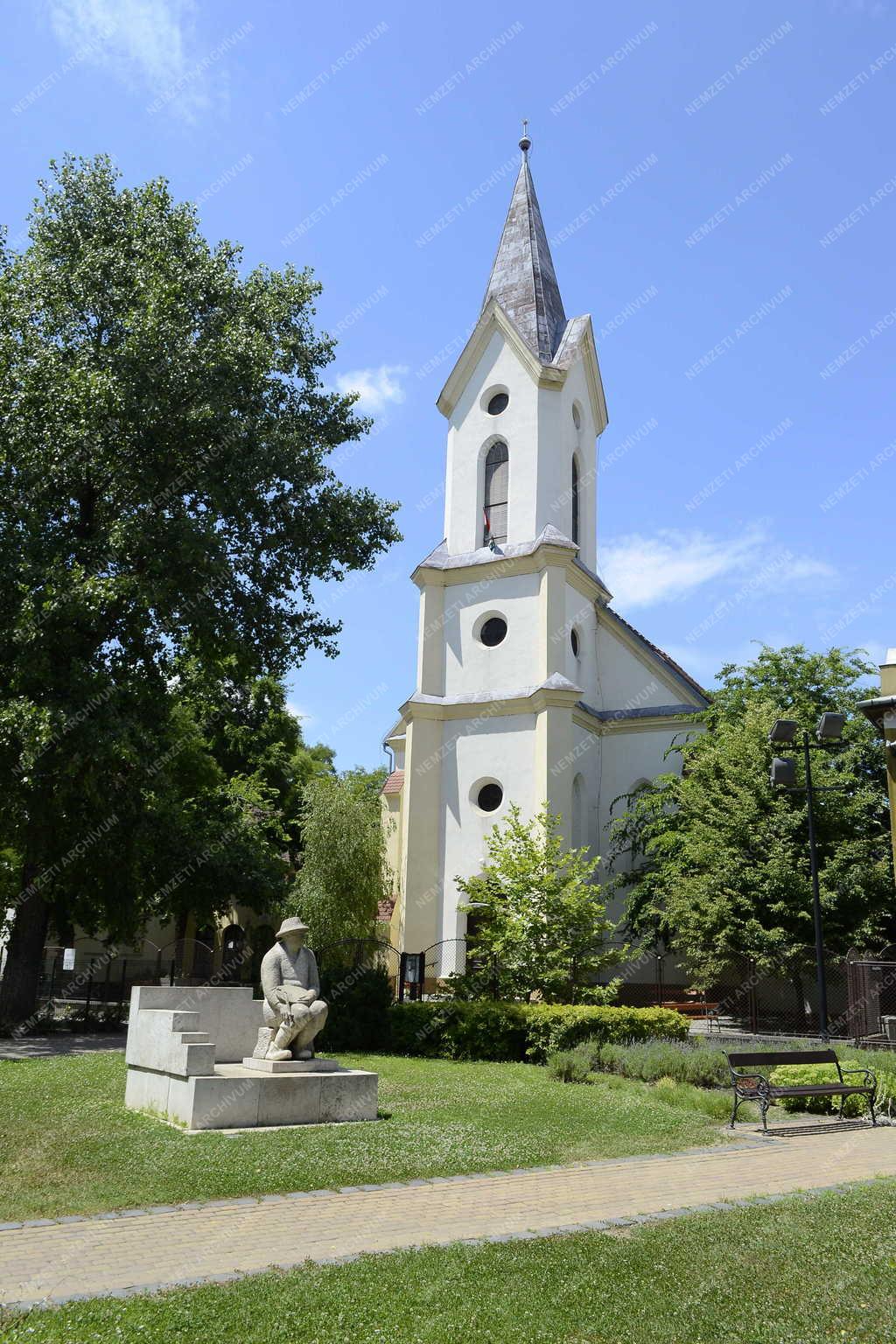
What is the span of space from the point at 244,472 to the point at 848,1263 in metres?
17.8

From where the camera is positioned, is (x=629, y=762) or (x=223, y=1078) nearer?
(x=223, y=1078)

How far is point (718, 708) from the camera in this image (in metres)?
30.4

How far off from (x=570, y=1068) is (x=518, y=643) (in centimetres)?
1639

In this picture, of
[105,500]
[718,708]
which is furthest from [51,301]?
[718,708]

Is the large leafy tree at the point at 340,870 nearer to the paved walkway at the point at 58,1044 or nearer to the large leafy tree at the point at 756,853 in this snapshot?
the large leafy tree at the point at 756,853

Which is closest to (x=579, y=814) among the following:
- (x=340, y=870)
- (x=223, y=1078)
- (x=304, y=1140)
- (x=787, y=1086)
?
(x=340, y=870)

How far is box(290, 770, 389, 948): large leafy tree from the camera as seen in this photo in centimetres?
3522

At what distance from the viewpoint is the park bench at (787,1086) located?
12.1 meters

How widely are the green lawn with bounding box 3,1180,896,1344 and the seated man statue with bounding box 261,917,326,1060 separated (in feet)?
18.5

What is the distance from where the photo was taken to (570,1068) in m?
15.9

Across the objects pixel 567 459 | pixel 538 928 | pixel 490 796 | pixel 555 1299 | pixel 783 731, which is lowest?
pixel 555 1299

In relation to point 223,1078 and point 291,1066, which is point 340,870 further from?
point 223,1078

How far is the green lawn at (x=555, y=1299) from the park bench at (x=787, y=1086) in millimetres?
5072

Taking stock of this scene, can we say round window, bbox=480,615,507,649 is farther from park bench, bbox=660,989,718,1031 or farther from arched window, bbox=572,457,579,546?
park bench, bbox=660,989,718,1031
